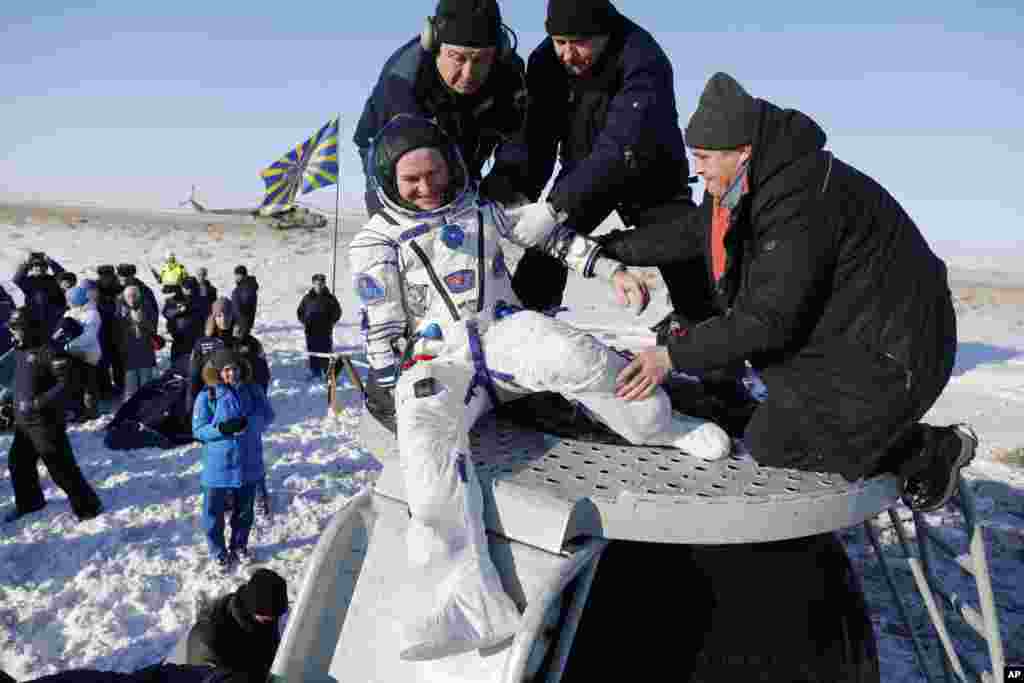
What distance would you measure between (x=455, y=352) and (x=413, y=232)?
501 millimetres

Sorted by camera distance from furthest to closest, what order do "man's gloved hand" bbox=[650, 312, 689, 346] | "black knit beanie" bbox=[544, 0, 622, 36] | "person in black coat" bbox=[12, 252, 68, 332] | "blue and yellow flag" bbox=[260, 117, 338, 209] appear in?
"blue and yellow flag" bbox=[260, 117, 338, 209] → "person in black coat" bbox=[12, 252, 68, 332] → "man's gloved hand" bbox=[650, 312, 689, 346] → "black knit beanie" bbox=[544, 0, 622, 36]

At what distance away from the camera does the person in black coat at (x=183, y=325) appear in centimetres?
1127

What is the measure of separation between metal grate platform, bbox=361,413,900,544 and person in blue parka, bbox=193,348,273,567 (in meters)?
3.98

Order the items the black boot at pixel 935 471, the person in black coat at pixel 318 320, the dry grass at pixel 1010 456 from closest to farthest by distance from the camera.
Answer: the black boot at pixel 935 471 → the dry grass at pixel 1010 456 → the person in black coat at pixel 318 320

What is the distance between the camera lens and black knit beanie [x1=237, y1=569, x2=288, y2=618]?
3965 millimetres

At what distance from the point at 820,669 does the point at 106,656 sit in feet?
15.3

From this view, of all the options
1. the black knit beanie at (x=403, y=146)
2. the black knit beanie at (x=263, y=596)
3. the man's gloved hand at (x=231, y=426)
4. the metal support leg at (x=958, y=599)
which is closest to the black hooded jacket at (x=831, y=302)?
the metal support leg at (x=958, y=599)

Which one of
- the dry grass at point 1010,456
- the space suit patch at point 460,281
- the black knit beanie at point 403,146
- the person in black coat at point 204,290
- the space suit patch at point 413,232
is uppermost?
the black knit beanie at point 403,146

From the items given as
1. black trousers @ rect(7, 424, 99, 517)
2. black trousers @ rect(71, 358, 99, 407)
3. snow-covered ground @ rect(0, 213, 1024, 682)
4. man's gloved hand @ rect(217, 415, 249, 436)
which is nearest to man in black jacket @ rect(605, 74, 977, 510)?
snow-covered ground @ rect(0, 213, 1024, 682)

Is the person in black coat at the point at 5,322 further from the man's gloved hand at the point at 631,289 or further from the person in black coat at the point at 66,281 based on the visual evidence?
the man's gloved hand at the point at 631,289

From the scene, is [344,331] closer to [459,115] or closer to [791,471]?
[459,115]

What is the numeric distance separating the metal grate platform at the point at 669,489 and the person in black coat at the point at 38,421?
5.64 m

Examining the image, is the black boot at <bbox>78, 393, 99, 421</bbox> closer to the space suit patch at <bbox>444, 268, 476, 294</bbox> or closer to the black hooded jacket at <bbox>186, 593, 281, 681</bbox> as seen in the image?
the black hooded jacket at <bbox>186, 593, 281, 681</bbox>

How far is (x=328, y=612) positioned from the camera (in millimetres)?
2189
